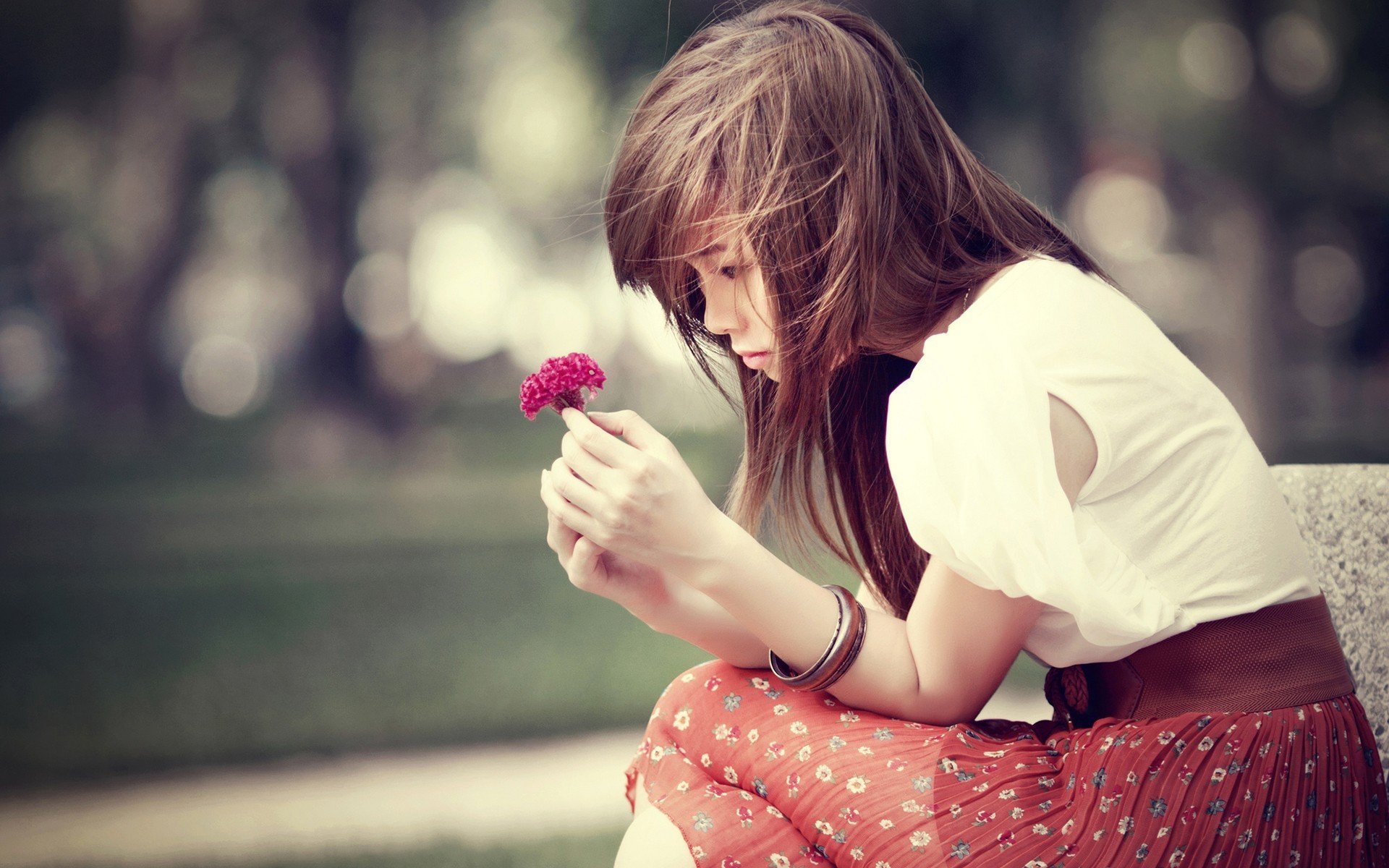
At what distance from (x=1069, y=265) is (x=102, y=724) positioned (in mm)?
4538

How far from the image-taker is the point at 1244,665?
4.34 ft

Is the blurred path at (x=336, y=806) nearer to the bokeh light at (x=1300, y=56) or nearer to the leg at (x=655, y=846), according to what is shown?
the leg at (x=655, y=846)

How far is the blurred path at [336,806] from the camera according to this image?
323cm

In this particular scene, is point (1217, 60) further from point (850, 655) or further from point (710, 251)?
point (850, 655)

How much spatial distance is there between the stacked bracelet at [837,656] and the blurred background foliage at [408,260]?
4.11m

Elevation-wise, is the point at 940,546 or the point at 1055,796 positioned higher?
the point at 940,546

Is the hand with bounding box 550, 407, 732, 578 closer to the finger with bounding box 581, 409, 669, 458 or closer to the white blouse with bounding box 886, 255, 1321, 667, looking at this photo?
the finger with bounding box 581, 409, 669, 458

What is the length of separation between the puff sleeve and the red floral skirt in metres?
0.16

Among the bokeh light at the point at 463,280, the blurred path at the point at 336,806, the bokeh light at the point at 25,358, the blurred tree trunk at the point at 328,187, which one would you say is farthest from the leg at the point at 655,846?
the bokeh light at the point at 25,358

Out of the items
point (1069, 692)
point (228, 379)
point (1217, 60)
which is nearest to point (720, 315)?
point (1069, 692)

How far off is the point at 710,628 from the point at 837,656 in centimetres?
28

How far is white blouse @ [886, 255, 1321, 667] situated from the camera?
125cm

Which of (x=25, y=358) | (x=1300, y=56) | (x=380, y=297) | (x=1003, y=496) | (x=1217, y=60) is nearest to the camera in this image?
(x=1003, y=496)

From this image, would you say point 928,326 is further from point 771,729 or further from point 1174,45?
point 1174,45
